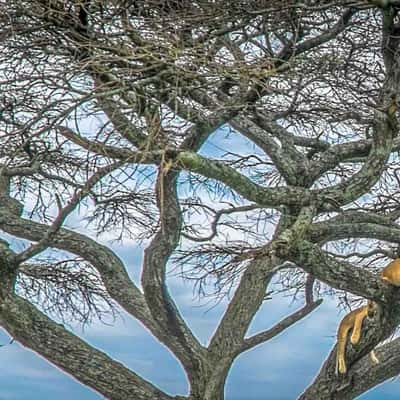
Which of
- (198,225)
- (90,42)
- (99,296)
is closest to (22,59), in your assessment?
(90,42)

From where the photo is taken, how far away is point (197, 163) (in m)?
3.83

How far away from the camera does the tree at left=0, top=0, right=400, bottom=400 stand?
3.60 meters

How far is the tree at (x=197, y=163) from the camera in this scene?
3.60 m

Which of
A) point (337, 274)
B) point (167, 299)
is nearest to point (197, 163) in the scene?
point (337, 274)

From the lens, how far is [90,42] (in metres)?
3.57

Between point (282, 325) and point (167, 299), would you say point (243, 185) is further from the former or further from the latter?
point (282, 325)

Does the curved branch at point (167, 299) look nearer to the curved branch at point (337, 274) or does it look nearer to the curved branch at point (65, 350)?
the curved branch at point (65, 350)

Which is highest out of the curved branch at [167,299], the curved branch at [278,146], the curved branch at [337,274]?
the curved branch at [278,146]

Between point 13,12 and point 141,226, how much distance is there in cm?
305

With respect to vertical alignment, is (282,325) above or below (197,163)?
above

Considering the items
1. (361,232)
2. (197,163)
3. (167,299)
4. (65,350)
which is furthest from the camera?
(167,299)

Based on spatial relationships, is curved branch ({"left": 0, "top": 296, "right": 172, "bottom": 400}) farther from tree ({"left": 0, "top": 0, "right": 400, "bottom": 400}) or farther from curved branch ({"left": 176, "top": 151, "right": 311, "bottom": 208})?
curved branch ({"left": 176, "top": 151, "right": 311, "bottom": 208})

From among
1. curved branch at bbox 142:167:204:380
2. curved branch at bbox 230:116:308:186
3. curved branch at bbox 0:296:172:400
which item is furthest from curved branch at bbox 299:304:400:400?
curved branch at bbox 0:296:172:400

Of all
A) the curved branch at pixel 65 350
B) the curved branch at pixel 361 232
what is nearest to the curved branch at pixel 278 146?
the curved branch at pixel 361 232
